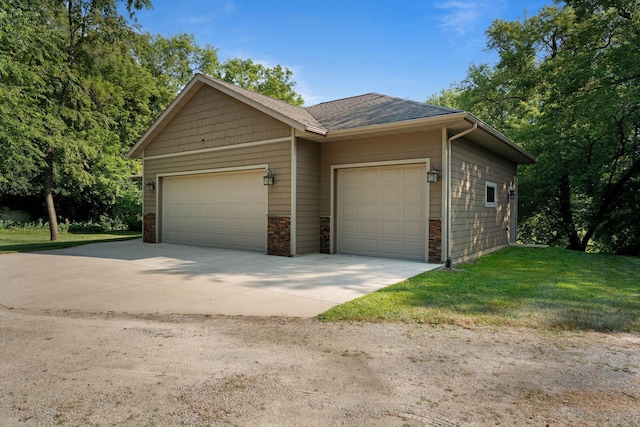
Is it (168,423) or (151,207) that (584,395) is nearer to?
(168,423)

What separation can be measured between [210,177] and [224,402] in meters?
9.25

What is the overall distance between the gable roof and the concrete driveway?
9.30ft

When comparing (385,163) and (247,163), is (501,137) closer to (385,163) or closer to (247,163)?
(385,163)

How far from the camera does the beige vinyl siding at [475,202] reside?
841 centimetres

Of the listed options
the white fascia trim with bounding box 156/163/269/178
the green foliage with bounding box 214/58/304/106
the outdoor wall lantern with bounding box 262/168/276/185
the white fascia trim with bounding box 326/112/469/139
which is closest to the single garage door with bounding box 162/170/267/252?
the white fascia trim with bounding box 156/163/269/178

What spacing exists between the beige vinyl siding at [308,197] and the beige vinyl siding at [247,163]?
0.29 m

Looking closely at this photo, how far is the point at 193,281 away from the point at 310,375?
391 cm

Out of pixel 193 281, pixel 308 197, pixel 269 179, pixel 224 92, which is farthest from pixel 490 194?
pixel 193 281

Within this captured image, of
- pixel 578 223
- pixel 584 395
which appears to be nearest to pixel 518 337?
pixel 584 395

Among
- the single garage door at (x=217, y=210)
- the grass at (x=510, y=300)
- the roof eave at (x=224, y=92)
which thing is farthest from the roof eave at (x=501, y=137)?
the single garage door at (x=217, y=210)

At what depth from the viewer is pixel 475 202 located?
31.7ft

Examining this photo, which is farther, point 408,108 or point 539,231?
point 539,231

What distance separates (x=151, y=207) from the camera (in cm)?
1230

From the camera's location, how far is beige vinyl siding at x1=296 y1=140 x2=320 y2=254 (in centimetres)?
896
